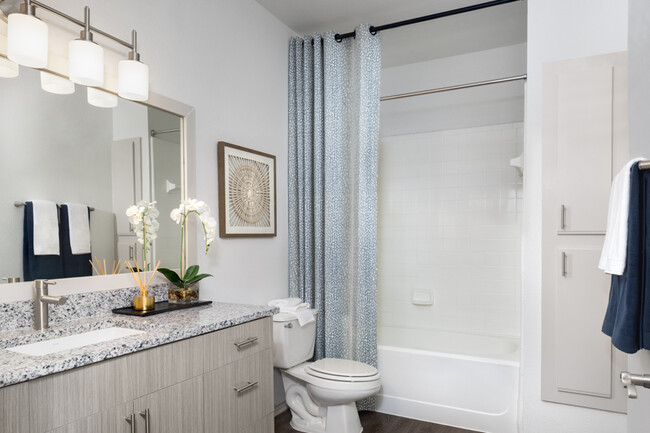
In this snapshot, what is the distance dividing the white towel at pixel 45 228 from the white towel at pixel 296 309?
1.39 metres

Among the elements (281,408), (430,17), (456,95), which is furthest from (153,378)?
(456,95)

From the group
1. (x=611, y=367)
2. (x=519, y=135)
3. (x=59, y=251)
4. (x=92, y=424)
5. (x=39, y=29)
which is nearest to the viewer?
(x=92, y=424)

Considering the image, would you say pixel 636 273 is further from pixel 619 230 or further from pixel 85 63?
pixel 85 63

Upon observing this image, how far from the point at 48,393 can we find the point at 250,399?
3.21 ft

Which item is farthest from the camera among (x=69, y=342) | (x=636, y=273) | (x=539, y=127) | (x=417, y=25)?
(x=417, y=25)

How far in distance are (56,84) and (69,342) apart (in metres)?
1.00

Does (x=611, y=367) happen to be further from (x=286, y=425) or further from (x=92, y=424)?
(x=92, y=424)

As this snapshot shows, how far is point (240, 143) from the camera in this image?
9.25 ft

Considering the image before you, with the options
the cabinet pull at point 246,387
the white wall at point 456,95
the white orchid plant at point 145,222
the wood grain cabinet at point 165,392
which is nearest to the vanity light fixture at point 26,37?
the white orchid plant at point 145,222

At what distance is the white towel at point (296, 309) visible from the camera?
2768 mm

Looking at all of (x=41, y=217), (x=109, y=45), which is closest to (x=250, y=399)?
(x=41, y=217)

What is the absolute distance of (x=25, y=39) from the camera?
1.56m

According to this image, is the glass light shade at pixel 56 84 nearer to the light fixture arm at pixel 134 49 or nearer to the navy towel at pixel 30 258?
the light fixture arm at pixel 134 49

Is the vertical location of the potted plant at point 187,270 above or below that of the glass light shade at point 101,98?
below
